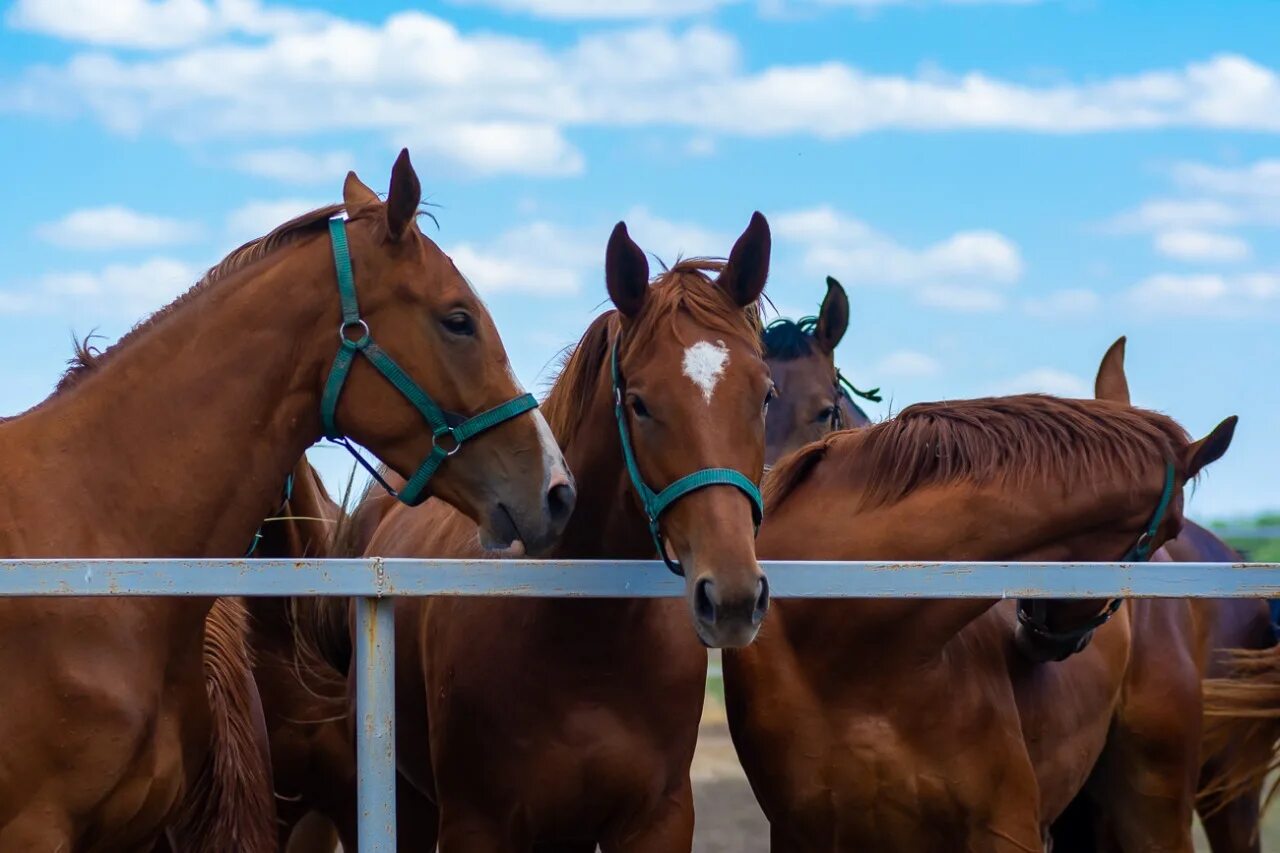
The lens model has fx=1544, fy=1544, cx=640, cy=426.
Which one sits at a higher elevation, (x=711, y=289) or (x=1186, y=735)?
(x=711, y=289)

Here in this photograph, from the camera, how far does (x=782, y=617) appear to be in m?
4.03

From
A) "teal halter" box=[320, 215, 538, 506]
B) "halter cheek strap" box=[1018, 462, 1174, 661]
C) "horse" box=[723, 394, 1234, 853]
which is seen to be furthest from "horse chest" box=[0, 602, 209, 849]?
"halter cheek strap" box=[1018, 462, 1174, 661]

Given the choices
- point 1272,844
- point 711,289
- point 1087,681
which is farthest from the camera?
point 1272,844

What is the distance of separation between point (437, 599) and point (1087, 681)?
1927 mm

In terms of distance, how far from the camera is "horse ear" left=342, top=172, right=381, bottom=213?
132 inches

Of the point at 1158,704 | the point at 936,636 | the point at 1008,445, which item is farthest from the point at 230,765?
the point at 1158,704

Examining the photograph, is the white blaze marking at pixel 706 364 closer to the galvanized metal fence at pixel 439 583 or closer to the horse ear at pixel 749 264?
the horse ear at pixel 749 264

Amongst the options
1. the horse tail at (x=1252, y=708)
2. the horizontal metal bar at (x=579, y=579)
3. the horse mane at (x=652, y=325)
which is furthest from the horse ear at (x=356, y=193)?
the horse tail at (x=1252, y=708)

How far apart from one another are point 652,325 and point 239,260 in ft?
2.90

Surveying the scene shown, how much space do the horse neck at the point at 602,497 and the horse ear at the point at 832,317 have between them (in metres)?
2.88

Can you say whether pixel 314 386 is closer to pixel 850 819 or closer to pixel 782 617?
pixel 782 617

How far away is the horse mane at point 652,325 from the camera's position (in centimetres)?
332

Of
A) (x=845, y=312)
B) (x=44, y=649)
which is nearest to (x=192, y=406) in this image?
(x=44, y=649)

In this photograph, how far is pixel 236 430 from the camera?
3.10 m
